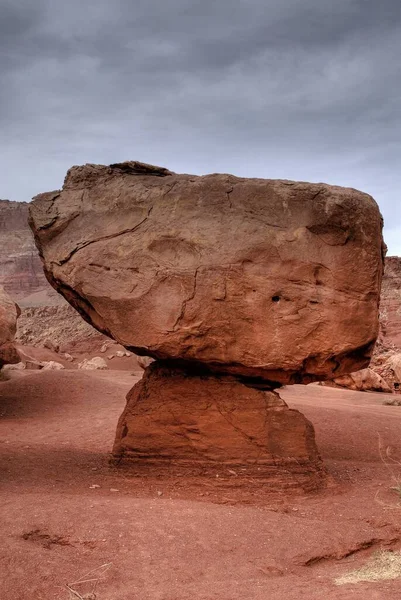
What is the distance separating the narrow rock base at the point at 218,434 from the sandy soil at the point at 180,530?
190 mm

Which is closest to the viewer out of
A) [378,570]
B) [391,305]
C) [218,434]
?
[378,570]

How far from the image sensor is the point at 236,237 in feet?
22.3

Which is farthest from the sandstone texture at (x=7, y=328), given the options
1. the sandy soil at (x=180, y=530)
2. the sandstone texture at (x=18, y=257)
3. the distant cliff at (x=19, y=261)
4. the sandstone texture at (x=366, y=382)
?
the sandstone texture at (x=18, y=257)

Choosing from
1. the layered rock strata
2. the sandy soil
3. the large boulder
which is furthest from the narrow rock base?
the large boulder

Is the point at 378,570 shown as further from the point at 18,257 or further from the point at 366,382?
the point at 18,257

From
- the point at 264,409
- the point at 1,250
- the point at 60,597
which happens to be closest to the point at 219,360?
the point at 264,409

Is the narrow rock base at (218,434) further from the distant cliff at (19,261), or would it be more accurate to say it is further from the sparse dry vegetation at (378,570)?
the distant cliff at (19,261)

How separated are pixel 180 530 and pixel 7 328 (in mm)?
7232

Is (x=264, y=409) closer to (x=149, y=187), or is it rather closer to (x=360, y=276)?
(x=360, y=276)

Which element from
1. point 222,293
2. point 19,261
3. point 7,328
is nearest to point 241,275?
point 222,293

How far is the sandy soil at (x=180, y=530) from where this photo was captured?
13.6ft

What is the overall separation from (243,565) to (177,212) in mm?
3858

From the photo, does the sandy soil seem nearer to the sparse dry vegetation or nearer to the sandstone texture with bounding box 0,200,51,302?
the sparse dry vegetation

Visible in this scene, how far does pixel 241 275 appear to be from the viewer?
6707 mm
